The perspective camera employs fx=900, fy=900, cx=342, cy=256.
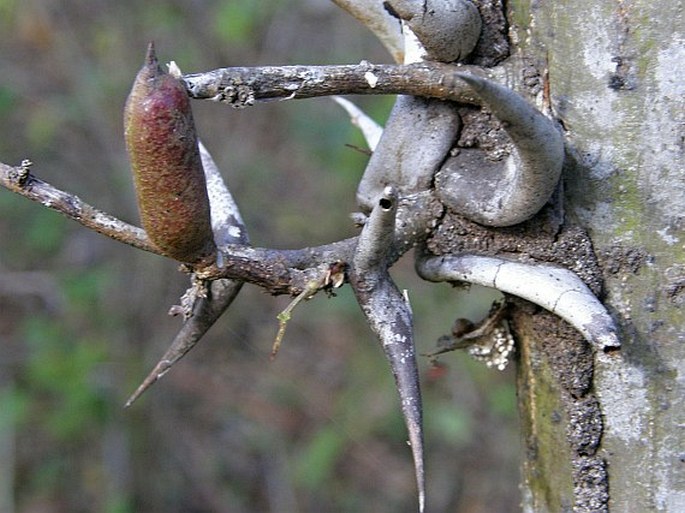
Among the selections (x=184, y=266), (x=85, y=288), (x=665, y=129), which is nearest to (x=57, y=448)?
(x=85, y=288)

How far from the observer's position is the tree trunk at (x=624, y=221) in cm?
86

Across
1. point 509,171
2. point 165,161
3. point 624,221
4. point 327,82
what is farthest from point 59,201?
point 624,221

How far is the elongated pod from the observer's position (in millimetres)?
735

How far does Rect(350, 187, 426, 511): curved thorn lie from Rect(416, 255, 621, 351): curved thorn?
0.27 feet

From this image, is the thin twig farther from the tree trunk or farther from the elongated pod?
the tree trunk

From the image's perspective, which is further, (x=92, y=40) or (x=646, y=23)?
(x=92, y=40)

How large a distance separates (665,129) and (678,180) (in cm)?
5

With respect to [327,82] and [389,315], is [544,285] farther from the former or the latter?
[327,82]

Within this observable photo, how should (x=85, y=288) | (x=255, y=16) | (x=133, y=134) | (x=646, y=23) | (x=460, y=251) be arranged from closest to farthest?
(x=133, y=134) < (x=646, y=23) < (x=460, y=251) < (x=85, y=288) < (x=255, y=16)

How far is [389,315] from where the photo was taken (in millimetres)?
921

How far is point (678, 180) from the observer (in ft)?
2.85

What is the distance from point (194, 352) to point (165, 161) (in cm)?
435

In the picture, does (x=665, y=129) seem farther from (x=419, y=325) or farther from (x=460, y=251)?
(x=419, y=325)

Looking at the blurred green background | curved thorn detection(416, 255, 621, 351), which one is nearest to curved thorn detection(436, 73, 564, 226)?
curved thorn detection(416, 255, 621, 351)
